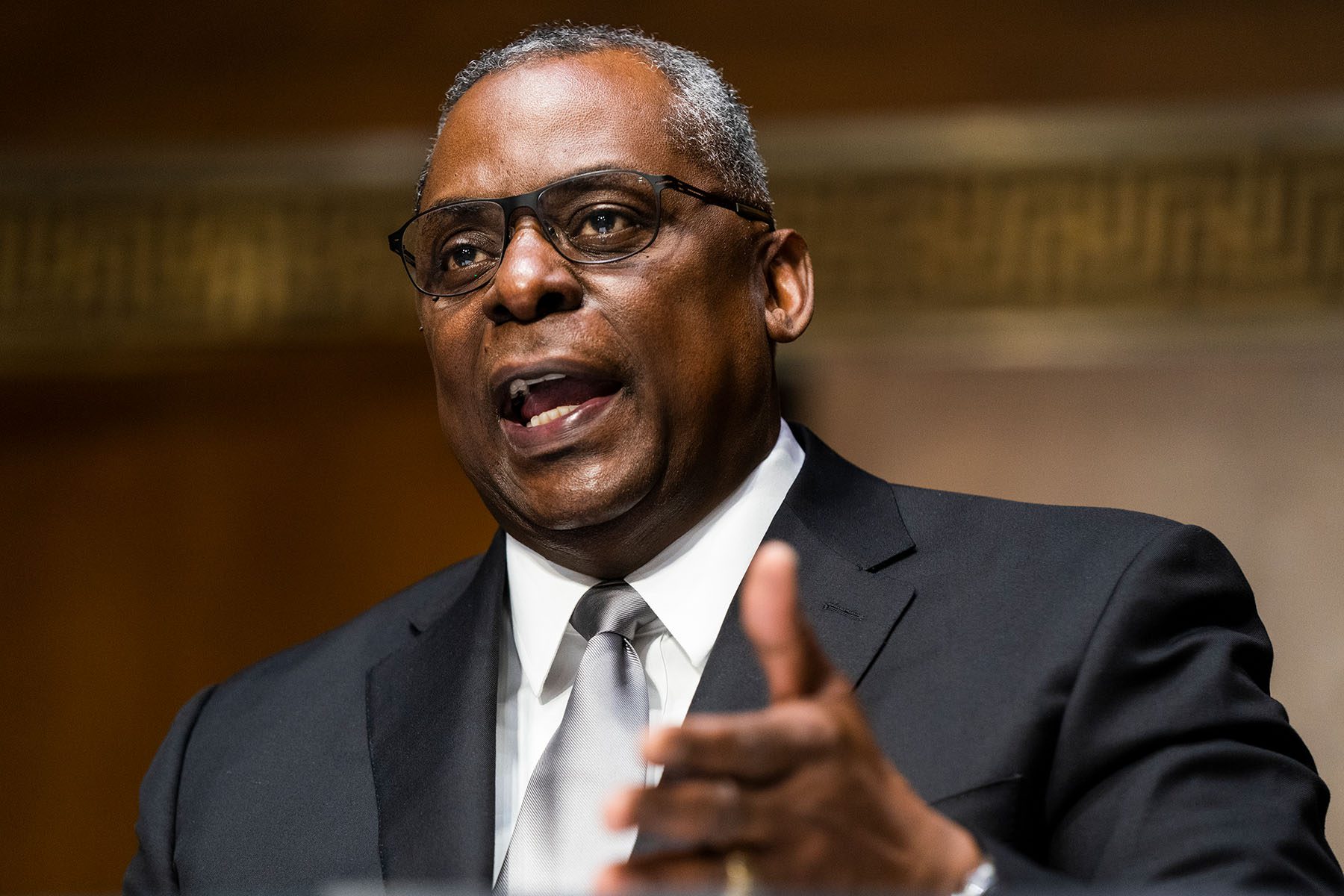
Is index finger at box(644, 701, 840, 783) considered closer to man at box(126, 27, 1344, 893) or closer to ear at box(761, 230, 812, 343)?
man at box(126, 27, 1344, 893)

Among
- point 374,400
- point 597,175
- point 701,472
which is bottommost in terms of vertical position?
point 374,400

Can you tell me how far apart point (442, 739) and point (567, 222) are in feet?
1.70

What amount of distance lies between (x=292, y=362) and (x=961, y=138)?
4.85 feet

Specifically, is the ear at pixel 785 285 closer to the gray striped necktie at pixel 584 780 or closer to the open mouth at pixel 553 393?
the open mouth at pixel 553 393

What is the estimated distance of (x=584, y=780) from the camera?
148 centimetres

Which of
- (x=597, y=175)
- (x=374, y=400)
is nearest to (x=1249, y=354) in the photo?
(x=374, y=400)

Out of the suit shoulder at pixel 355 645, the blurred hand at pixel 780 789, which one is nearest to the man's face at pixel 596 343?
the suit shoulder at pixel 355 645

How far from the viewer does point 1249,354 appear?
3.18m

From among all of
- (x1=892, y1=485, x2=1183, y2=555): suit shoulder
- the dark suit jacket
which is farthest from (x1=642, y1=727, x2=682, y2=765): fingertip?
(x1=892, y1=485, x2=1183, y2=555): suit shoulder

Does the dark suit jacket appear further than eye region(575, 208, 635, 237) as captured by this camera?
No

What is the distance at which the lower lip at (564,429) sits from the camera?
156 cm

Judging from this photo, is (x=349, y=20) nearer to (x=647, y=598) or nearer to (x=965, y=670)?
(x=647, y=598)

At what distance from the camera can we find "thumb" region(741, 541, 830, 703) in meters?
0.98

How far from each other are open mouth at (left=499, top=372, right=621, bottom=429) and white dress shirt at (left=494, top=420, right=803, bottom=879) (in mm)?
184
